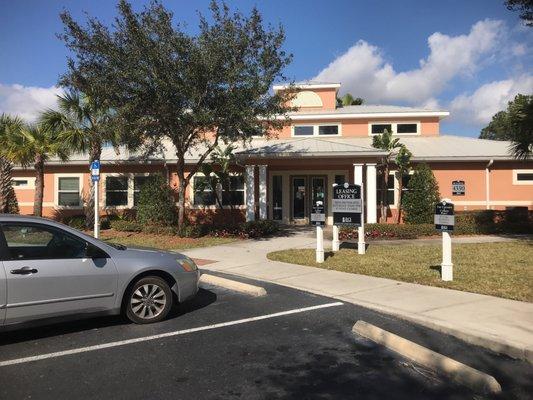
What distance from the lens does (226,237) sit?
17.9 metres

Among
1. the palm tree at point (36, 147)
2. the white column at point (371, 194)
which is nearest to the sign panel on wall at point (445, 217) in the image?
the white column at point (371, 194)

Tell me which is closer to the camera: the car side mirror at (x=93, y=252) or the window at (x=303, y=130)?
the car side mirror at (x=93, y=252)

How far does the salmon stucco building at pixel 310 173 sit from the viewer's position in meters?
20.2

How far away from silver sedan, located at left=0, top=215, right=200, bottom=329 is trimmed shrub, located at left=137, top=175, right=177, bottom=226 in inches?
503

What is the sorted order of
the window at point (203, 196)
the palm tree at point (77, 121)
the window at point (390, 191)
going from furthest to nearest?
1. the window at point (203, 196)
2. the window at point (390, 191)
3. the palm tree at point (77, 121)

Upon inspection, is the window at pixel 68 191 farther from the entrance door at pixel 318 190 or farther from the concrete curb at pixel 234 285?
the concrete curb at pixel 234 285

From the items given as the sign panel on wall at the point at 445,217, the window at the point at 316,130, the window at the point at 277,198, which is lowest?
the sign panel on wall at the point at 445,217

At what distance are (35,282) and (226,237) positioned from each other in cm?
1220

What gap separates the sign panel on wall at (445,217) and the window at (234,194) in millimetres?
13726

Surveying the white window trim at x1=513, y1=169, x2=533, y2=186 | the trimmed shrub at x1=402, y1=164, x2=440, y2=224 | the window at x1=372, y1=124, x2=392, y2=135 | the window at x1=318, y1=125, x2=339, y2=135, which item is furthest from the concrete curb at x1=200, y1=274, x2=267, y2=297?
the window at x1=372, y1=124, x2=392, y2=135

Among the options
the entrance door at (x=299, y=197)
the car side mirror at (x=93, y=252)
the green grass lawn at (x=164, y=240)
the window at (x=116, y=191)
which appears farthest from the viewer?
the window at (x=116, y=191)

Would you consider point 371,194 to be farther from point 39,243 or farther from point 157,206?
point 39,243

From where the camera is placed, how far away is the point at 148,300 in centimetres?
682

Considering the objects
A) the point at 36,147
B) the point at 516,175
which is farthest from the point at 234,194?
the point at 516,175
